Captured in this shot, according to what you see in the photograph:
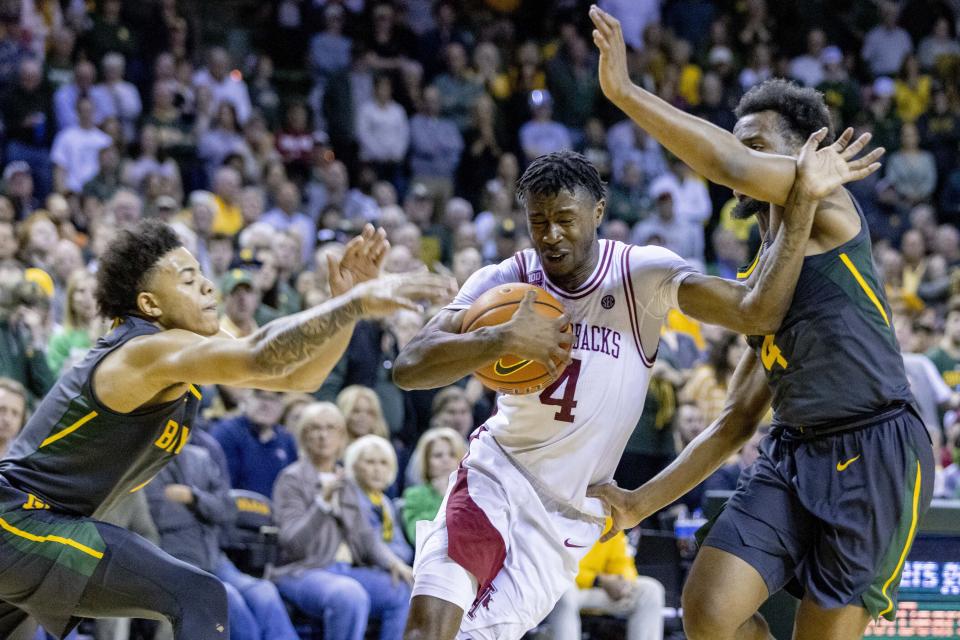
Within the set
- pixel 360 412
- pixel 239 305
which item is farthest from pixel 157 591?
pixel 239 305

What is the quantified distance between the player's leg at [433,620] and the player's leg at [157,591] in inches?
29.4

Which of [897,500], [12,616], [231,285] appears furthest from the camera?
[231,285]

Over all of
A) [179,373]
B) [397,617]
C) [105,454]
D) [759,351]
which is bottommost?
[397,617]

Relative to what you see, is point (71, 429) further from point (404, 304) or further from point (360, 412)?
point (360, 412)

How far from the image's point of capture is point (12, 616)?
493 cm

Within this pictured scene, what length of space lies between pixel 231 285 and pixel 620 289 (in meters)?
4.79

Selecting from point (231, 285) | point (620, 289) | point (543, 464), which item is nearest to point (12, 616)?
point (543, 464)

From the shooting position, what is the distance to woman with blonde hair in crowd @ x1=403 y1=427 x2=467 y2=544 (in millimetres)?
8133

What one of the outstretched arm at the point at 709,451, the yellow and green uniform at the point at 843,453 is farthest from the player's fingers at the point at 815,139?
the outstretched arm at the point at 709,451

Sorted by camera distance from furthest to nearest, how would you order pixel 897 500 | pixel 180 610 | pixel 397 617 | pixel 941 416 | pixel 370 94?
pixel 370 94
pixel 941 416
pixel 397 617
pixel 180 610
pixel 897 500

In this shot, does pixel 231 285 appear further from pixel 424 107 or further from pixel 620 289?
pixel 424 107

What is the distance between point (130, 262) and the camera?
496cm

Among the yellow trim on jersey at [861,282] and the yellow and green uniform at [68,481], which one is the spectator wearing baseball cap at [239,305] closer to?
the yellow and green uniform at [68,481]

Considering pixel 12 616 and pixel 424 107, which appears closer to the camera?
pixel 12 616
